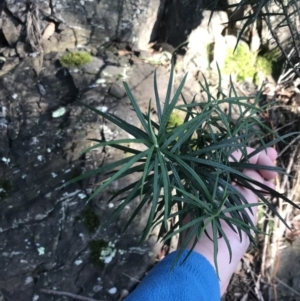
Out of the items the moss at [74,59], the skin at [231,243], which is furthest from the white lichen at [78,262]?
the moss at [74,59]

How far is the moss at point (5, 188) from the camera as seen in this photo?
172 cm

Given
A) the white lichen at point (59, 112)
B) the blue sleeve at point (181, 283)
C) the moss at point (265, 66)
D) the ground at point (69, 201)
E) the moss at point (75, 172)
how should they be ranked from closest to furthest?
the blue sleeve at point (181, 283), the ground at point (69, 201), the moss at point (75, 172), the white lichen at point (59, 112), the moss at point (265, 66)

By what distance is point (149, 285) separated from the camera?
4.37ft

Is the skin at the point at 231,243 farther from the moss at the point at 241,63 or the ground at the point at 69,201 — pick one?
the moss at the point at 241,63

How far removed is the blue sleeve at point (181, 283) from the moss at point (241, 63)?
3.49ft

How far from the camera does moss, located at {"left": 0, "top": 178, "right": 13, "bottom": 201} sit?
172 cm

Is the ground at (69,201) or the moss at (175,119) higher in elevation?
the moss at (175,119)

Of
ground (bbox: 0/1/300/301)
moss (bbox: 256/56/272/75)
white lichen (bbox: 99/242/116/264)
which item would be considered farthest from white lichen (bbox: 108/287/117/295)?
moss (bbox: 256/56/272/75)

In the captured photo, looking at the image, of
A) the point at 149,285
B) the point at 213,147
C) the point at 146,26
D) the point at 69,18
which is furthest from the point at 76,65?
the point at 213,147

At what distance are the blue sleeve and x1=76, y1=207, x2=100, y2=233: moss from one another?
39 centimetres

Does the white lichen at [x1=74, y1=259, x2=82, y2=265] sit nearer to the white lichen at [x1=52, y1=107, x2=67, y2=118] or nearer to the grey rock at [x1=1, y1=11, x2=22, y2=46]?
the white lichen at [x1=52, y1=107, x2=67, y2=118]

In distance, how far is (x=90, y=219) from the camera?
A: 1.73 meters

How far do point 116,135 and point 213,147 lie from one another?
0.98m

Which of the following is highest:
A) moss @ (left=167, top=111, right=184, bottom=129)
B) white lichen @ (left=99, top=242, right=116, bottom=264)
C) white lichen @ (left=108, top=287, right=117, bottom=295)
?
moss @ (left=167, top=111, right=184, bottom=129)
